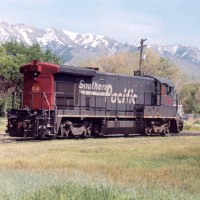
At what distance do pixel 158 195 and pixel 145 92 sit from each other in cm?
2203

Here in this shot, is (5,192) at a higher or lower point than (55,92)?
lower

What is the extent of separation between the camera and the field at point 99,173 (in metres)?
7.98

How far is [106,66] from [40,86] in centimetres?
5554

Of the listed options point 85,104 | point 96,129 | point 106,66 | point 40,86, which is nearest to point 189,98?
point 106,66

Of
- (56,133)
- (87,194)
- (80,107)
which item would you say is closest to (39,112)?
(56,133)

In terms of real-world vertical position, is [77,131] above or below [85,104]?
below

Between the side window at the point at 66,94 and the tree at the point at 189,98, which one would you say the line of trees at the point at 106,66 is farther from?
the side window at the point at 66,94

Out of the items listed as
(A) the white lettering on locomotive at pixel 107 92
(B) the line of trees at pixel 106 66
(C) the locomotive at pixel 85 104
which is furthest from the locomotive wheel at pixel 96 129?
(B) the line of trees at pixel 106 66

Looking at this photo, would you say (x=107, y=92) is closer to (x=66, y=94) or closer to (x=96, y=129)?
(x=96, y=129)

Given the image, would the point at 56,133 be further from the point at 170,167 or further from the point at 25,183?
the point at 25,183

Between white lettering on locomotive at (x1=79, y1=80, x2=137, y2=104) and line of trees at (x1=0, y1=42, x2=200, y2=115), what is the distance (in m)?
30.9

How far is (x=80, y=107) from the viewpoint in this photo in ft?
82.7

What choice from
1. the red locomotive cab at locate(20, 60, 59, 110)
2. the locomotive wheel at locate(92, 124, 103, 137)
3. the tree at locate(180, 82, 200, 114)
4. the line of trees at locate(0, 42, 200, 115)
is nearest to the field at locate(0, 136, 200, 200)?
the red locomotive cab at locate(20, 60, 59, 110)

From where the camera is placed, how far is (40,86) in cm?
2456
